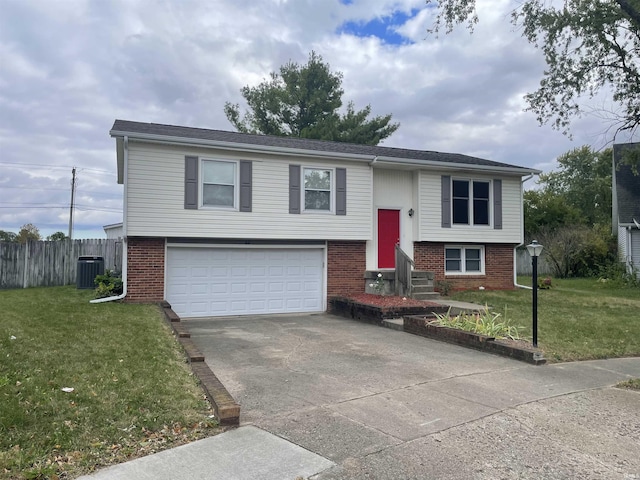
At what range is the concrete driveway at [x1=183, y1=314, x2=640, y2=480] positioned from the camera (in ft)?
12.9

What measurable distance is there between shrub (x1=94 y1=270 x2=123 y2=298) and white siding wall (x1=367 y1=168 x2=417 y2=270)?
7491 mm

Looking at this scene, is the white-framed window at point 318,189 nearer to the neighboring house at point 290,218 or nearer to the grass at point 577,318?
the neighboring house at point 290,218

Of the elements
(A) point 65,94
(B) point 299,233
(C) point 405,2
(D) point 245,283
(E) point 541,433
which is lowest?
(E) point 541,433

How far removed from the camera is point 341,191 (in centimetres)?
1436

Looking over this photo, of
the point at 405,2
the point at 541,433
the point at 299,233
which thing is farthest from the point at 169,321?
the point at 405,2

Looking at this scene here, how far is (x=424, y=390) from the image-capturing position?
594 centimetres

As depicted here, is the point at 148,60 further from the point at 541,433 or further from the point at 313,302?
the point at 541,433

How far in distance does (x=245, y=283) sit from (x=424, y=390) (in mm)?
8585

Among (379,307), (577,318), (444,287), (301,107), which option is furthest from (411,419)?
(301,107)

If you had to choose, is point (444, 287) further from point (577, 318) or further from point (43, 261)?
point (43, 261)

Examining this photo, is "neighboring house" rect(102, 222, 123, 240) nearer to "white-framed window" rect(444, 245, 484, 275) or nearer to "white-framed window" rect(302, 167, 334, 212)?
"white-framed window" rect(302, 167, 334, 212)

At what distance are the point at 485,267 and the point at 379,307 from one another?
6.66 m

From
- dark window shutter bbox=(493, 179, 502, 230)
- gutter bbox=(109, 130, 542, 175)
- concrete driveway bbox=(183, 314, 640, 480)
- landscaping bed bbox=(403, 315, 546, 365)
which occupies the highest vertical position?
gutter bbox=(109, 130, 542, 175)

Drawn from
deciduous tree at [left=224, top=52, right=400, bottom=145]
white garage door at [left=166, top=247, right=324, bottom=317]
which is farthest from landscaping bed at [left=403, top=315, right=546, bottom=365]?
deciduous tree at [left=224, top=52, right=400, bottom=145]
